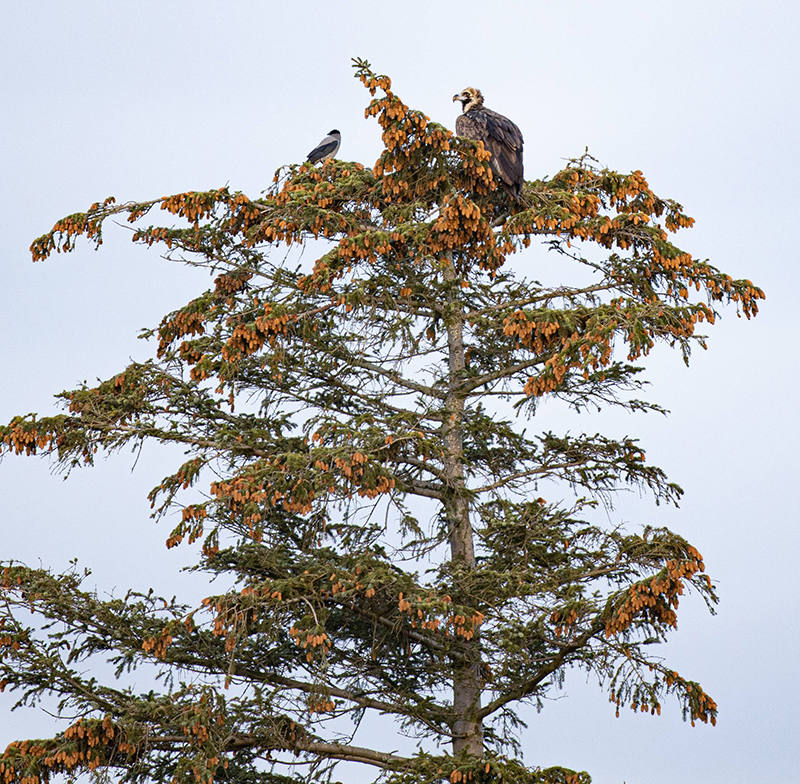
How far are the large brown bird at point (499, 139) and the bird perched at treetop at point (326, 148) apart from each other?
114 inches

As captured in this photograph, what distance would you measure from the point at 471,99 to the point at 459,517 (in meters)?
6.45

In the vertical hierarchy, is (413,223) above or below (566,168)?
below

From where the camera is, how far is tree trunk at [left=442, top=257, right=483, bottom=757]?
1255 cm

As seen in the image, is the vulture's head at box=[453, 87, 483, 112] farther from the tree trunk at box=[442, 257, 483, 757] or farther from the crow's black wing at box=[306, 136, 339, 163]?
the tree trunk at box=[442, 257, 483, 757]

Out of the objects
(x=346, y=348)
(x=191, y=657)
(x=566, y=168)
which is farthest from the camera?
(x=566, y=168)

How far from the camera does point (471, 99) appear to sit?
16.1 meters

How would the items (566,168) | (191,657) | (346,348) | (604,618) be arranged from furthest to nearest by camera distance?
1. (566,168)
2. (346,348)
3. (191,657)
4. (604,618)

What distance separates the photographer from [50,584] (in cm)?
1232

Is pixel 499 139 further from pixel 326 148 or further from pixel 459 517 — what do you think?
pixel 459 517

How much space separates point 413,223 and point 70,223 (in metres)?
4.74

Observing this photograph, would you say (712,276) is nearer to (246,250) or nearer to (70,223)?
(246,250)

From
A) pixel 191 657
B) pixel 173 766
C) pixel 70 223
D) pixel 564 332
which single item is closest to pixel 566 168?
pixel 564 332

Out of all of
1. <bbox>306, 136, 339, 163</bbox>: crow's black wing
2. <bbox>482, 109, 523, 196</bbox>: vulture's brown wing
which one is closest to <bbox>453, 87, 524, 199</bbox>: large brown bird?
<bbox>482, 109, 523, 196</bbox>: vulture's brown wing

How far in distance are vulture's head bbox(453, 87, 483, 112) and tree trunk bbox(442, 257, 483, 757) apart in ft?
9.97
